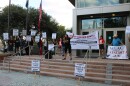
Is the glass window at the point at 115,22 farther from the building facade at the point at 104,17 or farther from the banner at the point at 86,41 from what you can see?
the banner at the point at 86,41

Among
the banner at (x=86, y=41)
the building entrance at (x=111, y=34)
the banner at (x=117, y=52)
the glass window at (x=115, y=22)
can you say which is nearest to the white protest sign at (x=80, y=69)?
the banner at (x=86, y=41)

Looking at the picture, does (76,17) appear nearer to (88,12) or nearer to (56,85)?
(88,12)

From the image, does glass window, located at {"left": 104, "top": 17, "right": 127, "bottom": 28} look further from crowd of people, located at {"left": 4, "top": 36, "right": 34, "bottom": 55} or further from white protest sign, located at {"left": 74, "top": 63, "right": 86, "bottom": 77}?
white protest sign, located at {"left": 74, "top": 63, "right": 86, "bottom": 77}

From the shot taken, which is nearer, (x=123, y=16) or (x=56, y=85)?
(x=56, y=85)

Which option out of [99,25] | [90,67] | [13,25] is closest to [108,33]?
[99,25]

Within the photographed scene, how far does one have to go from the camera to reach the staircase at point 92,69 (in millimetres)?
13984

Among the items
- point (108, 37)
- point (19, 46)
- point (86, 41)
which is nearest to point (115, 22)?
point (108, 37)

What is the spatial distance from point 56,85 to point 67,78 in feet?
7.97

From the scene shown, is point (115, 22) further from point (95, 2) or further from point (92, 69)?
point (92, 69)

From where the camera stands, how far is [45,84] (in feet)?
43.5

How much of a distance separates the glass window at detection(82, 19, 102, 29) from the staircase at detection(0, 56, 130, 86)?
7.08m

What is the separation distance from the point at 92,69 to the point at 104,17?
30.2 feet

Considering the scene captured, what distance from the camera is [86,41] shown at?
16.5m

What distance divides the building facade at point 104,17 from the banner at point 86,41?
6.34 metres
